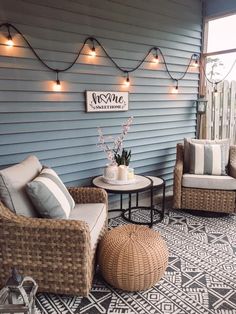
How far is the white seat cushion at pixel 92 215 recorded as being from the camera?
2.17 m

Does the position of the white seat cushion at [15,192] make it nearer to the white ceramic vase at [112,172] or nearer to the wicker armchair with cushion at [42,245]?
the wicker armchair with cushion at [42,245]

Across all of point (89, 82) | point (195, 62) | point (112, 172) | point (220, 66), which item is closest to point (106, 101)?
point (89, 82)

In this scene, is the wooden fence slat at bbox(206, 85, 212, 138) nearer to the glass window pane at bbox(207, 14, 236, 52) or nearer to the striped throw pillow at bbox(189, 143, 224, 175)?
the glass window pane at bbox(207, 14, 236, 52)

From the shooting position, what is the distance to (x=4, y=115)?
8.88 feet

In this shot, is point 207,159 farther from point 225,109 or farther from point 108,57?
point 108,57

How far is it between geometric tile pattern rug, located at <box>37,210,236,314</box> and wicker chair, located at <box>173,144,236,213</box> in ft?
1.62

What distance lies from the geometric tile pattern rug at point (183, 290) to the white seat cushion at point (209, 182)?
64cm

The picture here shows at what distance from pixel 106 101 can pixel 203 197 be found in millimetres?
1692

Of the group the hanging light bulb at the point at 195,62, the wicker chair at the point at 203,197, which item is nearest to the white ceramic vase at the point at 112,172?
the wicker chair at the point at 203,197

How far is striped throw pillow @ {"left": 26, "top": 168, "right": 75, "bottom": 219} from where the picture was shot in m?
2.00

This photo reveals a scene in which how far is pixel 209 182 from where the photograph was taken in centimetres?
343

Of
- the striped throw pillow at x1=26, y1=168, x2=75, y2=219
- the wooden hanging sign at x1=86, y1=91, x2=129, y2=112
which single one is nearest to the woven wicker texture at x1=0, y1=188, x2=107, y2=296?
the striped throw pillow at x1=26, y1=168, x2=75, y2=219

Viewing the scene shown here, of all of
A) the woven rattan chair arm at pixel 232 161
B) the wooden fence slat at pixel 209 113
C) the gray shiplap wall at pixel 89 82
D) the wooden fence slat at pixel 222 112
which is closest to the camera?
the gray shiplap wall at pixel 89 82

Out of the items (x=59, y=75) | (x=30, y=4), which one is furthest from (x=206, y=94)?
(x=30, y=4)
